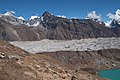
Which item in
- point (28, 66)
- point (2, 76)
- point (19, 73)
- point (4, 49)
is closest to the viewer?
point (2, 76)

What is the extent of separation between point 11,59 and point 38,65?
3805mm

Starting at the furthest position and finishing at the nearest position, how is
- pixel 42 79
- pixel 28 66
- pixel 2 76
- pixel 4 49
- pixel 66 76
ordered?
pixel 4 49
pixel 66 76
pixel 28 66
pixel 42 79
pixel 2 76

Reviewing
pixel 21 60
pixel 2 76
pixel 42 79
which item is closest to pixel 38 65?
pixel 21 60

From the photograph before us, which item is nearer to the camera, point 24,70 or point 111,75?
point 24,70

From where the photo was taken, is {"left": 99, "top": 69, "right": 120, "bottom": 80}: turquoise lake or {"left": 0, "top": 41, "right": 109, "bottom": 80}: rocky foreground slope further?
{"left": 99, "top": 69, "right": 120, "bottom": 80}: turquoise lake

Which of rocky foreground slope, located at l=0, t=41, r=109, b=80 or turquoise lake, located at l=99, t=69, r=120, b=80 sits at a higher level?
turquoise lake, located at l=99, t=69, r=120, b=80

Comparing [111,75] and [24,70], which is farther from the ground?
[111,75]

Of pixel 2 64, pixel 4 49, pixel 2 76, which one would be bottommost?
pixel 2 76

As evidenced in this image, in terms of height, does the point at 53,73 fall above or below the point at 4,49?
below

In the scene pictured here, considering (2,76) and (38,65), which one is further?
(38,65)

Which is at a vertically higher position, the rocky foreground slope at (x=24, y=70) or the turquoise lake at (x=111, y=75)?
the turquoise lake at (x=111, y=75)

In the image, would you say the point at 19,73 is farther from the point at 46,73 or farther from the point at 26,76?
the point at 46,73

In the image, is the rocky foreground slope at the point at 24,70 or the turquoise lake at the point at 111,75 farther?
the turquoise lake at the point at 111,75

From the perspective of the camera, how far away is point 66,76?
3775 cm
